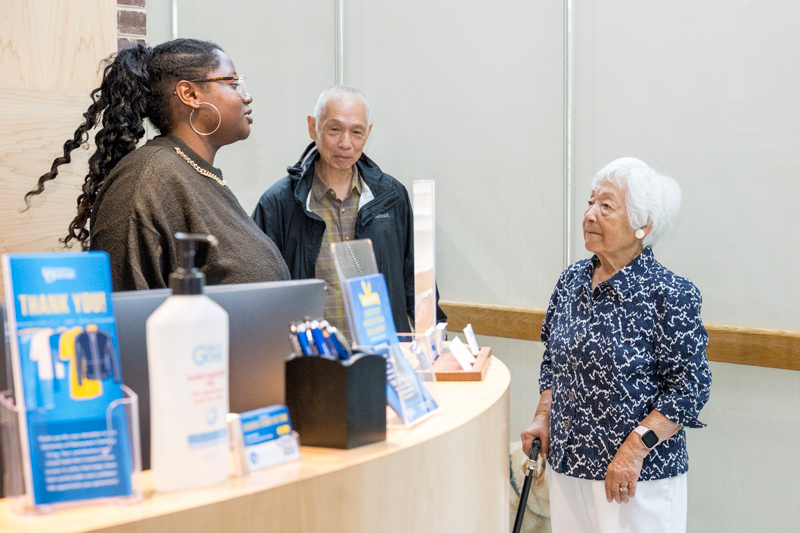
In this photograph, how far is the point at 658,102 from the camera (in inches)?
123

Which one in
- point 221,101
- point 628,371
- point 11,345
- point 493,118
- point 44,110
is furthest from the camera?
point 493,118

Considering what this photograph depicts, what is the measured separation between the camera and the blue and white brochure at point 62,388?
72cm

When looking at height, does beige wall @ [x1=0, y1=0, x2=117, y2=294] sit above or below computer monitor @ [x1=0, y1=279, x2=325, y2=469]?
above

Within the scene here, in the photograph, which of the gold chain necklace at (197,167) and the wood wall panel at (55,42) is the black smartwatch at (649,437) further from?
the wood wall panel at (55,42)

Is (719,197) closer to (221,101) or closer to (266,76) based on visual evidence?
(221,101)

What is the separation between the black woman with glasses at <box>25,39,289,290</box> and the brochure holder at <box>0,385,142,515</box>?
0.82 meters

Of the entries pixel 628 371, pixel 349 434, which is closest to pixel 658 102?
pixel 628 371

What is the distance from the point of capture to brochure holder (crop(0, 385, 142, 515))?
2.39ft

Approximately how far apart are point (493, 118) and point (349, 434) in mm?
2906

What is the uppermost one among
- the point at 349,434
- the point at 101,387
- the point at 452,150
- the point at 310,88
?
the point at 310,88

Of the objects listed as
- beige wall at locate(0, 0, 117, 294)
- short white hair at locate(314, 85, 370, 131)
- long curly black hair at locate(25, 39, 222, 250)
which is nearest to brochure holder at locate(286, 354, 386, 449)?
long curly black hair at locate(25, 39, 222, 250)

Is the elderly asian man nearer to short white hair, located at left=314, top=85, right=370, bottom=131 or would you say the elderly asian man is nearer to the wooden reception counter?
short white hair, located at left=314, top=85, right=370, bottom=131

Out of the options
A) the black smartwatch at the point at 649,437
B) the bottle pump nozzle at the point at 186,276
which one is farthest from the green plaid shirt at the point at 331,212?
the bottle pump nozzle at the point at 186,276

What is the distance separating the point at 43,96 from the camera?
226 centimetres
